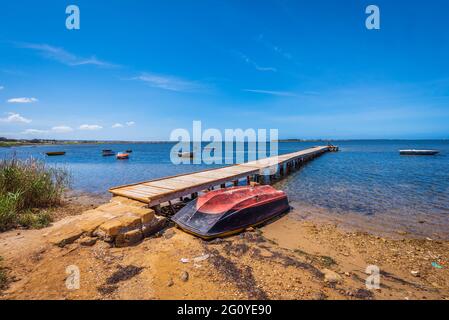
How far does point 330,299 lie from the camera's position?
3963mm

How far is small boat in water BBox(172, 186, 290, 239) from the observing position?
268 inches

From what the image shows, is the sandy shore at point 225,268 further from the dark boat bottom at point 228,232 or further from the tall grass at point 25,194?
the tall grass at point 25,194

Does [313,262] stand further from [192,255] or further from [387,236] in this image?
[387,236]

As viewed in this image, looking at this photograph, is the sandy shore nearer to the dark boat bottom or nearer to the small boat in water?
the dark boat bottom

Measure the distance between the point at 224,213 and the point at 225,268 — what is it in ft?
7.33

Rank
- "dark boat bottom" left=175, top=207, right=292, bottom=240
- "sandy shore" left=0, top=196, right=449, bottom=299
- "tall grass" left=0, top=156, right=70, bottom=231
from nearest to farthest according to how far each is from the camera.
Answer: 1. "sandy shore" left=0, top=196, right=449, bottom=299
2. "dark boat bottom" left=175, top=207, right=292, bottom=240
3. "tall grass" left=0, top=156, right=70, bottom=231

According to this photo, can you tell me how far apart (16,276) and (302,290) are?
214 inches

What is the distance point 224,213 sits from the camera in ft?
23.1

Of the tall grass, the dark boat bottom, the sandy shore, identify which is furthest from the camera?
the tall grass

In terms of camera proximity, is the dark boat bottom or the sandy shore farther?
the dark boat bottom

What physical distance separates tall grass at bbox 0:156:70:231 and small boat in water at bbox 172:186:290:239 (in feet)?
15.2

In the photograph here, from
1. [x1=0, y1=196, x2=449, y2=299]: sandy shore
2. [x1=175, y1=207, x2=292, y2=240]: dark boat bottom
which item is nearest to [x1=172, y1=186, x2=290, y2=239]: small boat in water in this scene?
[x1=175, y1=207, x2=292, y2=240]: dark boat bottom

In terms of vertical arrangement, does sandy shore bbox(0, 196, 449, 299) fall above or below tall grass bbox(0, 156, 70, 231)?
below
